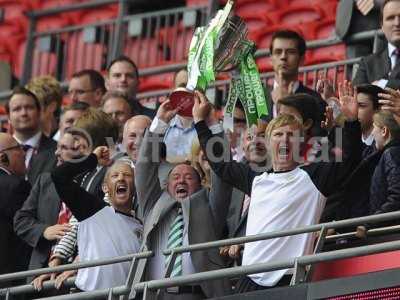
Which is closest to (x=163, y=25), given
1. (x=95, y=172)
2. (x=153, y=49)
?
(x=153, y=49)

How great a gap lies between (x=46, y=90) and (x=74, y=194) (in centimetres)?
349

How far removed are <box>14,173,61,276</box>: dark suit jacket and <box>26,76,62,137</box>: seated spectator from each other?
90.4 inches

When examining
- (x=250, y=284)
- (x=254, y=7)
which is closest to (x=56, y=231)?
(x=250, y=284)

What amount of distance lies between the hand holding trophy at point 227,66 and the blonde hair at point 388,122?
916 millimetres

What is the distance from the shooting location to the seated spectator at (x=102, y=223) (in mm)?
13578

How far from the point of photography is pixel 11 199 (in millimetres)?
14703

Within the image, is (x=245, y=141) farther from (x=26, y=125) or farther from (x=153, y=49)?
(x=153, y=49)

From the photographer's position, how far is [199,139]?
44.0 ft

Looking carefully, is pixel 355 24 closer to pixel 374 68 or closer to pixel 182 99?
pixel 374 68

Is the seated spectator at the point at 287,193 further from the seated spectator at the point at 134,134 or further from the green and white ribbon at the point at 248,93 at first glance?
the seated spectator at the point at 134,134

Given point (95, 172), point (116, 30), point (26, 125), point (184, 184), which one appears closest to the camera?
point (184, 184)

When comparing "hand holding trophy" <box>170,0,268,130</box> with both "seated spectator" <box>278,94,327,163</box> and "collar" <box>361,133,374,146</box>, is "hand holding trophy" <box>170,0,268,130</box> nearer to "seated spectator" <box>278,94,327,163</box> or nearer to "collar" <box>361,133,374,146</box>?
"seated spectator" <box>278,94,327,163</box>

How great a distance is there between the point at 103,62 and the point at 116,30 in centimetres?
78

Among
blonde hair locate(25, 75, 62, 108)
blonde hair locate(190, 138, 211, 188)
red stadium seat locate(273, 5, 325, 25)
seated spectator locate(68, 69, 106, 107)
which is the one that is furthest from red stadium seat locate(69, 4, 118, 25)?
blonde hair locate(190, 138, 211, 188)
